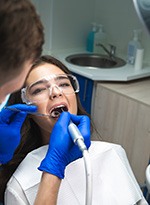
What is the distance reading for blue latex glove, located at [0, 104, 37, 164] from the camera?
1327 mm

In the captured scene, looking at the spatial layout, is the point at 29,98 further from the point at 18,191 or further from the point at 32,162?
the point at 18,191

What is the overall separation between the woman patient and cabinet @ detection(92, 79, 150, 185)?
2.28ft

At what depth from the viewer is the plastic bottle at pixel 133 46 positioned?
2816 mm

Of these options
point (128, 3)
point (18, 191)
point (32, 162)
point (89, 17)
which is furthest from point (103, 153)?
point (89, 17)

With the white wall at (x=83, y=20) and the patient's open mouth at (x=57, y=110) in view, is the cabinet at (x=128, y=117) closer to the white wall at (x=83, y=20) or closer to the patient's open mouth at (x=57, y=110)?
the white wall at (x=83, y=20)

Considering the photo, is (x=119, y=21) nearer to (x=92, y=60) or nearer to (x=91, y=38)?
(x=91, y=38)

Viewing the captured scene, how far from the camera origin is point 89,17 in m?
3.27

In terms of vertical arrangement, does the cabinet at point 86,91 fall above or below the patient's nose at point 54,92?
below

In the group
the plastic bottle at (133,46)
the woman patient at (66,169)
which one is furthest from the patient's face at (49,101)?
the plastic bottle at (133,46)

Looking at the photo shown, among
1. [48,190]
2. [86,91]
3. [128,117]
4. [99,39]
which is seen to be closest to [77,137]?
[48,190]

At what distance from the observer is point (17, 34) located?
61 cm

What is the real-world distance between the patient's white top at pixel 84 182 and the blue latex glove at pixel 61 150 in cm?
22

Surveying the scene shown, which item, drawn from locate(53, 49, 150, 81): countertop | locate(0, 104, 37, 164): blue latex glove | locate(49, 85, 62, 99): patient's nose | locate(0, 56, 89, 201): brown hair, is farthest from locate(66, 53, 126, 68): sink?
locate(0, 104, 37, 164): blue latex glove

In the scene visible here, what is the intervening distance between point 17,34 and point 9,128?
780 mm
